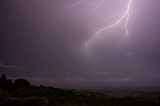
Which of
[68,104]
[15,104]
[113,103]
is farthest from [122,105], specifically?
[15,104]

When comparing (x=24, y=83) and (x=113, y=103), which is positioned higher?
(x=24, y=83)

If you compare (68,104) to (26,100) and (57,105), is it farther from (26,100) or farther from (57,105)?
(26,100)

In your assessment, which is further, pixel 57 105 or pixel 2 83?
pixel 2 83

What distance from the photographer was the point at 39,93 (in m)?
45.9

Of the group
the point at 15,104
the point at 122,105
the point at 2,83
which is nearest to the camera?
the point at 15,104

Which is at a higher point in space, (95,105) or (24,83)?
(24,83)

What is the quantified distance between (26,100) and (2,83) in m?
22.8

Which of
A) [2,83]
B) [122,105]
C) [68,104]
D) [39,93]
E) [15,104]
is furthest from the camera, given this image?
[2,83]

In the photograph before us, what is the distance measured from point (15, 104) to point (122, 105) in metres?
16.9

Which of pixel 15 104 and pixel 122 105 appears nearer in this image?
pixel 15 104

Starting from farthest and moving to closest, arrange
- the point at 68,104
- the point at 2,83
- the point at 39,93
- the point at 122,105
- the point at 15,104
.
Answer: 1. the point at 2,83
2. the point at 39,93
3. the point at 122,105
4. the point at 68,104
5. the point at 15,104

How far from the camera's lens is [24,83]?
59.5 meters

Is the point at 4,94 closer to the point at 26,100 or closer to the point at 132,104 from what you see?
the point at 26,100

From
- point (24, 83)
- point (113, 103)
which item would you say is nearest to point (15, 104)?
point (113, 103)
